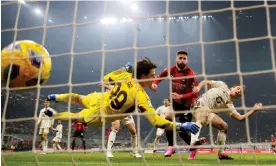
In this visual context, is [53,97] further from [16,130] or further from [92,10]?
[92,10]

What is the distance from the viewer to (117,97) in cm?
393

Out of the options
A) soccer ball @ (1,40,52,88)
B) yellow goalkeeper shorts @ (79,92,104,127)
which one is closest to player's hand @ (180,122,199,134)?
yellow goalkeeper shorts @ (79,92,104,127)

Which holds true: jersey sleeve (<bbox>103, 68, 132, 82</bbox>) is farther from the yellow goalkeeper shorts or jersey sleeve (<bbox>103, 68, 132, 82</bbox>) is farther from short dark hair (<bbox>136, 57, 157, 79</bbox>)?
short dark hair (<bbox>136, 57, 157, 79</bbox>)

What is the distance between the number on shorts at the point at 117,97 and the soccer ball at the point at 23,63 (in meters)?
0.93

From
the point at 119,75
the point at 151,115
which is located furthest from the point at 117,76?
the point at 151,115

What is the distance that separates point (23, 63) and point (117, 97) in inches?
44.3

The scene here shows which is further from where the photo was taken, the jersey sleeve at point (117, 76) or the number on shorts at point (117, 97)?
the jersey sleeve at point (117, 76)

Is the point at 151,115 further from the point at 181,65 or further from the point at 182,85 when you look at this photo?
the point at 182,85

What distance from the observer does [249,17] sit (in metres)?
18.3

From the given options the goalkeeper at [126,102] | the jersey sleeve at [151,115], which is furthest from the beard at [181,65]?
the jersey sleeve at [151,115]

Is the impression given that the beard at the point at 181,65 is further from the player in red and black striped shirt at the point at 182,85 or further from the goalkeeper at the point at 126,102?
the goalkeeper at the point at 126,102

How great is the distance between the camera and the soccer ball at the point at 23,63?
306 centimetres

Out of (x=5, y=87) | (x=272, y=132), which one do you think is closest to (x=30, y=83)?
(x=5, y=87)

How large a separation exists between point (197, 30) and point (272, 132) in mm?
6475
